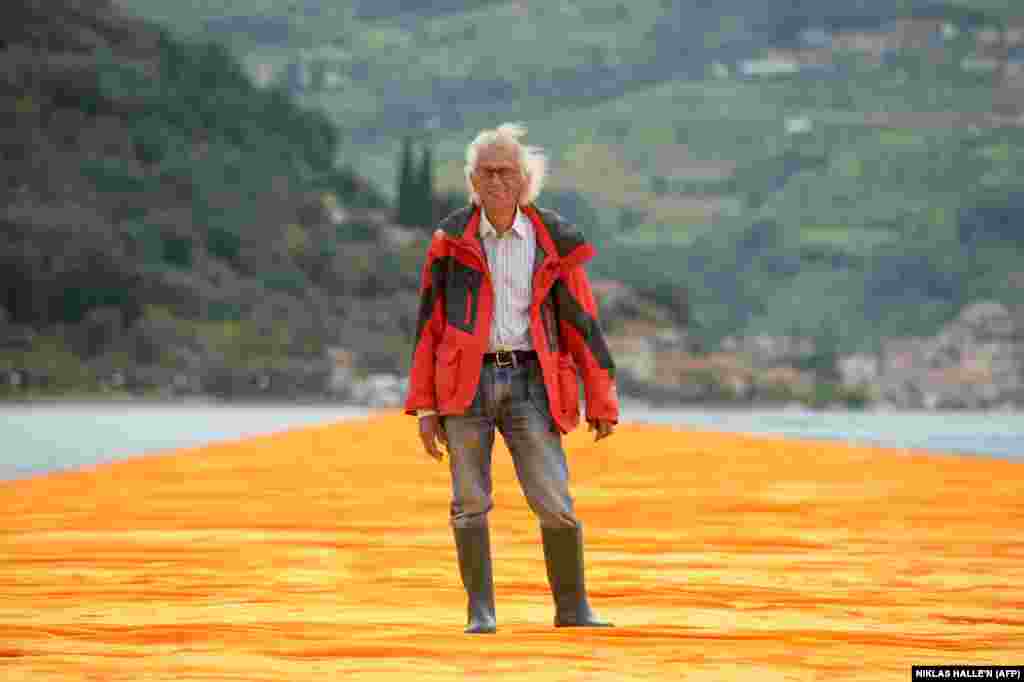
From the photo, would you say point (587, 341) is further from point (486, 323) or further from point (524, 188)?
point (524, 188)

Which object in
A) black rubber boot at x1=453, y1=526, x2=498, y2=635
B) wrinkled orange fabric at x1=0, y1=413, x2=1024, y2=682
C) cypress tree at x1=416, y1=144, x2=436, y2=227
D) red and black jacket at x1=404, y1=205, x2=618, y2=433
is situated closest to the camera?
wrinkled orange fabric at x1=0, y1=413, x2=1024, y2=682

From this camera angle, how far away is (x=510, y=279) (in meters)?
6.50

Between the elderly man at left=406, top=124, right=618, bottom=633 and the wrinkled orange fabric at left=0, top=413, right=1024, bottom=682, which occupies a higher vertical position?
the elderly man at left=406, top=124, right=618, bottom=633

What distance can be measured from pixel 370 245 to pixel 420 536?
571 feet

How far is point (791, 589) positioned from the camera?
25.7ft

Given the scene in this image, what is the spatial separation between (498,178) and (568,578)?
121 centimetres

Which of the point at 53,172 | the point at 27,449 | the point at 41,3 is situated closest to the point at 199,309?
the point at 53,172

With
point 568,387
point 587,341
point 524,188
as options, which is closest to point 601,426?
point 568,387

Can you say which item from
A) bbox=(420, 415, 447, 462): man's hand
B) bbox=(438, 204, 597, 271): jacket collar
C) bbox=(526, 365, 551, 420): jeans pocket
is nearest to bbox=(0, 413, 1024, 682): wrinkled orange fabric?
bbox=(420, 415, 447, 462): man's hand

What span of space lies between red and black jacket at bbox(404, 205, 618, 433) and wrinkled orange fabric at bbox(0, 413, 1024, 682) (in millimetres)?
677

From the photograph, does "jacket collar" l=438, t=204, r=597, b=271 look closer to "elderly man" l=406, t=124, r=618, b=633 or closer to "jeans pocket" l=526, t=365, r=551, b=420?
"elderly man" l=406, t=124, r=618, b=633

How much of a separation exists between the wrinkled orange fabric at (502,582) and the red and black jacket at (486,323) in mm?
677

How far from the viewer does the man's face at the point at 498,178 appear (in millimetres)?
6461

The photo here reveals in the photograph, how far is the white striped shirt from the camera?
255 inches
